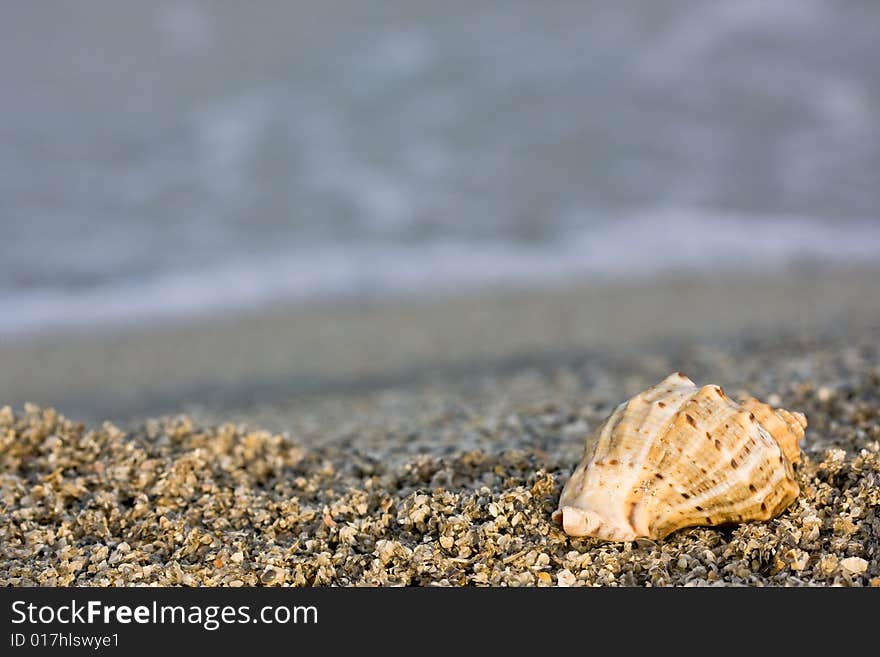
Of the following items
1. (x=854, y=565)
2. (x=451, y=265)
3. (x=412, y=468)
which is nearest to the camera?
(x=854, y=565)

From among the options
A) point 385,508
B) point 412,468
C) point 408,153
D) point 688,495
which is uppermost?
point 408,153

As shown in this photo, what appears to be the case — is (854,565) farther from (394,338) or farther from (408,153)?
(408,153)

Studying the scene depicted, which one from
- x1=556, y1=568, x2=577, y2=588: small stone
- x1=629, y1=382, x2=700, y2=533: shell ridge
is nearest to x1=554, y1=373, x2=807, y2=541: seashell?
x1=629, y1=382, x2=700, y2=533: shell ridge

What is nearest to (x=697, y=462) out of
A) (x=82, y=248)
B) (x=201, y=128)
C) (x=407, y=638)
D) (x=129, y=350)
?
(x=407, y=638)

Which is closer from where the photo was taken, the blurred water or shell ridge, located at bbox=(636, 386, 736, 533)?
shell ridge, located at bbox=(636, 386, 736, 533)

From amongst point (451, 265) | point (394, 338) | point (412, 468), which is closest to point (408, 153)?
point (451, 265)

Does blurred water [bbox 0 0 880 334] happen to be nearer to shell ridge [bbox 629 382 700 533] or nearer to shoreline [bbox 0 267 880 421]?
shoreline [bbox 0 267 880 421]

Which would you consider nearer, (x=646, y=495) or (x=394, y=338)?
(x=646, y=495)
